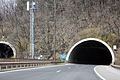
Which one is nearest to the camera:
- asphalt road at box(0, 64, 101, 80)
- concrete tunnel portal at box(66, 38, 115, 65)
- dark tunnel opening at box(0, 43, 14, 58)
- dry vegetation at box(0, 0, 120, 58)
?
asphalt road at box(0, 64, 101, 80)

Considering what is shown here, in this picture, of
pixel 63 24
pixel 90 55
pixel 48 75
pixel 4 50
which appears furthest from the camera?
pixel 63 24

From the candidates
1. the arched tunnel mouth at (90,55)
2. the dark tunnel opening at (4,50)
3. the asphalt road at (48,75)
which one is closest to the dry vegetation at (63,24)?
the dark tunnel opening at (4,50)

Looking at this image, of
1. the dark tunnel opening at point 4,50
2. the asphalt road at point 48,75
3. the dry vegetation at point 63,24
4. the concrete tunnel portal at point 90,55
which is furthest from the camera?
the dark tunnel opening at point 4,50

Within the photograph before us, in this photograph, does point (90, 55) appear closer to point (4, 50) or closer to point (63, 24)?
point (63, 24)

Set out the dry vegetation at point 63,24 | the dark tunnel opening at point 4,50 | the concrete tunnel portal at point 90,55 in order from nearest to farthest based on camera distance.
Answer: the concrete tunnel portal at point 90,55
the dry vegetation at point 63,24
the dark tunnel opening at point 4,50

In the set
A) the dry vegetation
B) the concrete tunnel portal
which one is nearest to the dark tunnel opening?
the dry vegetation

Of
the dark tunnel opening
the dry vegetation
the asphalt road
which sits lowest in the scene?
the asphalt road

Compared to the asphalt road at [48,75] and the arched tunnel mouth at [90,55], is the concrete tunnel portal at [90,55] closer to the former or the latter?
the arched tunnel mouth at [90,55]

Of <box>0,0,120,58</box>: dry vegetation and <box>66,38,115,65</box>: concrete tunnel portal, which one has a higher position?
<box>0,0,120,58</box>: dry vegetation

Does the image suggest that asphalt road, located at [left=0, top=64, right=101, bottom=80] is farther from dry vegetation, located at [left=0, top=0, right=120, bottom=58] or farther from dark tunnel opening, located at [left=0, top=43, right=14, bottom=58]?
dark tunnel opening, located at [left=0, top=43, right=14, bottom=58]

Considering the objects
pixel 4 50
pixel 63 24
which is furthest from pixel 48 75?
pixel 63 24

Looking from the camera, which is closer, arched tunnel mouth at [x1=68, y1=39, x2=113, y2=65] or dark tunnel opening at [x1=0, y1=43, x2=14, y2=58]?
arched tunnel mouth at [x1=68, y1=39, x2=113, y2=65]

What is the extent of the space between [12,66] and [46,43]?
128 ft

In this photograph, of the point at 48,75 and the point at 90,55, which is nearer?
the point at 48,75
